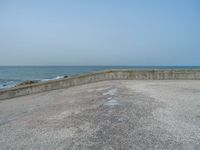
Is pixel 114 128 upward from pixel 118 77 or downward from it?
downward

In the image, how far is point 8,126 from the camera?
4434mm

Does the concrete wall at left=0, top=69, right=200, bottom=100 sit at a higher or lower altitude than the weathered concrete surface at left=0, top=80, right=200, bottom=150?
higher

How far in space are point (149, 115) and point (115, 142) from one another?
5.10 ft

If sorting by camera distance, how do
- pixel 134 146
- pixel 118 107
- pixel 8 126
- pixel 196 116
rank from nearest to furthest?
pixel 134 146 → pixel 196 116 → pixel 8 126 → pixel 118 107

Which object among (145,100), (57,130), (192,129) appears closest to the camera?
(192,129)

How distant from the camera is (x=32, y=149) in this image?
2.94m

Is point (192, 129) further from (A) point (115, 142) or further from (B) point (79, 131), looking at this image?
(B) point (79, 131)

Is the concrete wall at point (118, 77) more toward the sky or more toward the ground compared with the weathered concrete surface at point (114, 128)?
more toward the sky

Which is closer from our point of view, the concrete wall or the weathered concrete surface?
the weathered concrete surface

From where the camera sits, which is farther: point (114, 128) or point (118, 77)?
point (118, 77)

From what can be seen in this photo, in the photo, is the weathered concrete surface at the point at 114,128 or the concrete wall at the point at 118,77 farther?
the concrete wall at the point at 118,77

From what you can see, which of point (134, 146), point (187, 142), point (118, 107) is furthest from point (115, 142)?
point (118, 107)

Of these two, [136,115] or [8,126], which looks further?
[8,126]

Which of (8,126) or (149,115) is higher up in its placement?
(149,115)
